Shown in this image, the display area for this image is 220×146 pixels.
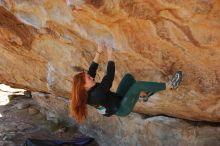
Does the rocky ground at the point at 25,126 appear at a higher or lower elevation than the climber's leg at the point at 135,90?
lower

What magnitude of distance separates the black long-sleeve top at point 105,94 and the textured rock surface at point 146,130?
176 cm

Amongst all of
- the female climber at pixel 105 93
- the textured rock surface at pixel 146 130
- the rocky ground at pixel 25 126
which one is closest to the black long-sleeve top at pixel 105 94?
the female climber at pixel 105 93

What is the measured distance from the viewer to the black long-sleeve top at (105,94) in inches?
212

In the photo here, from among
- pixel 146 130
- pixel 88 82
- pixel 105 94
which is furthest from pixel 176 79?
pixel 146 130

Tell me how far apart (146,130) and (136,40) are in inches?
83.6

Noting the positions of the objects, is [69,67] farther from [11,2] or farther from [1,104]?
[1,104]

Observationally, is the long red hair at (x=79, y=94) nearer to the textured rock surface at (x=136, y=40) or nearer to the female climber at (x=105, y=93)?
the female climber at (x=105, y=93)

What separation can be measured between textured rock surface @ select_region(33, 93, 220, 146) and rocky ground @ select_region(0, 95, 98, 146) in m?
0.31

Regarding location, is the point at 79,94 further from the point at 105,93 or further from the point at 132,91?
the point at 132,91

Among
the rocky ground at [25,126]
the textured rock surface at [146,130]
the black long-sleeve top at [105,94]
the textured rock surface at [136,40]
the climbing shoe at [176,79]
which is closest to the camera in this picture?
the textured rock surface at [136,40]

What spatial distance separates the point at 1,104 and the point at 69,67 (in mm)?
4159

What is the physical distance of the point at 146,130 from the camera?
7.49 meters

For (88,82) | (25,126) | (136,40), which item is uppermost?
A: (136,40)

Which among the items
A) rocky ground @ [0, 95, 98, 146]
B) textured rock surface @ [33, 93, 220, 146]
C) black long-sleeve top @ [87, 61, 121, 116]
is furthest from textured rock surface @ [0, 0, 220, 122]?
rocky ground @ [0, 95, 98, 146]
